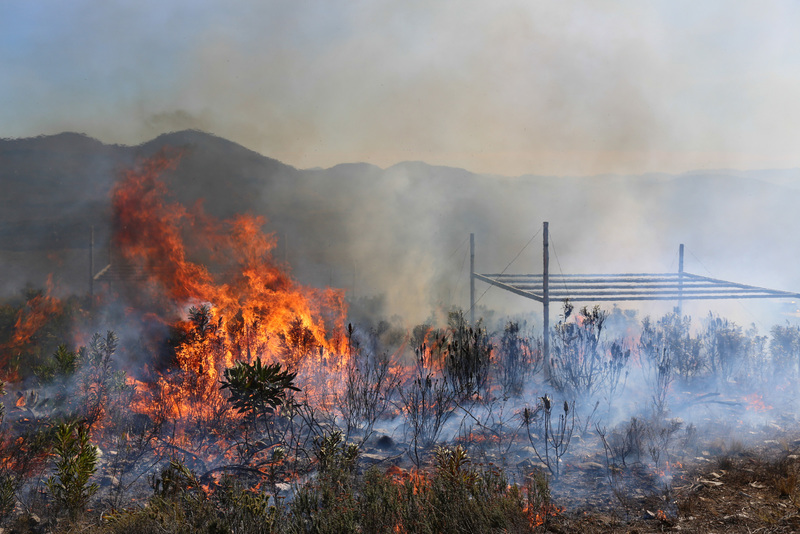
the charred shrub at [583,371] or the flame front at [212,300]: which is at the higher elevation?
the flame front at [212,300]

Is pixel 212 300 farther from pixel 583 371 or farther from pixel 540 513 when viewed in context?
pixel 540 513

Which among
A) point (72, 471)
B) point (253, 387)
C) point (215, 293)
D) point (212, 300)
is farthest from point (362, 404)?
point (215, 293)

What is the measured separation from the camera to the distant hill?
34.3 m

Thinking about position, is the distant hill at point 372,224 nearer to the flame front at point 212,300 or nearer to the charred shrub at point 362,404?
the flame front at point 212,300

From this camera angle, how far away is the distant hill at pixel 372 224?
113 ft

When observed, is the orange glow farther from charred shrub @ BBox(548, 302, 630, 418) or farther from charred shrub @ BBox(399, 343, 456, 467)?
charred shrub @ BBox(399, 343, 456, 467)

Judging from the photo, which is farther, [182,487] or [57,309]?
[57,309]

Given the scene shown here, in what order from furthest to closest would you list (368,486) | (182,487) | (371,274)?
(371,274), (182,487), (368,486)

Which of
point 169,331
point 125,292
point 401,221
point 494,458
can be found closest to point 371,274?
point 401,221

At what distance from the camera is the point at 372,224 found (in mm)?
42906

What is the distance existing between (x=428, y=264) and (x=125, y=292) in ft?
66.6

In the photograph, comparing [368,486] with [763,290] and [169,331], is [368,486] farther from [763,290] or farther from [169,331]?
[763,290]

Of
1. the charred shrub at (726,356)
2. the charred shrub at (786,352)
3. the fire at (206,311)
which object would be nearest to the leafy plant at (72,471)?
the fire at (206,311)

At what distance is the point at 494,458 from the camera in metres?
7.09
